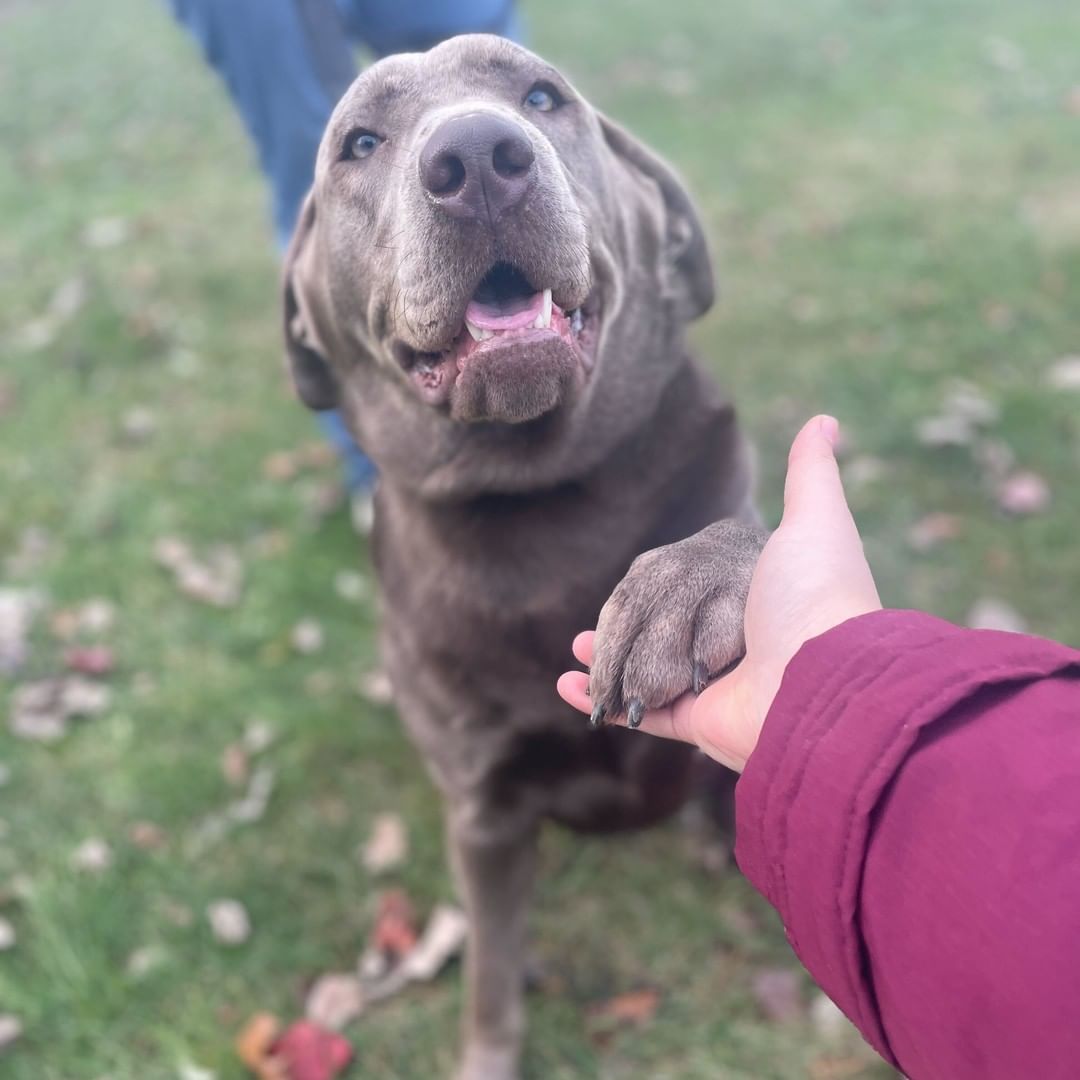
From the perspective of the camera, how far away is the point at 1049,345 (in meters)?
4.05

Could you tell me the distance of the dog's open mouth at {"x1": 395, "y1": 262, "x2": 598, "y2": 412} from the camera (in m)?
1.56

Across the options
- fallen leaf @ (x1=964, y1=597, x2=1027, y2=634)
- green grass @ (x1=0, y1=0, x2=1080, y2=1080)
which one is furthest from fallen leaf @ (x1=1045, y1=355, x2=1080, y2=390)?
fallen leaf @ (x1=964, y1=597, x2=1027, y2=634)

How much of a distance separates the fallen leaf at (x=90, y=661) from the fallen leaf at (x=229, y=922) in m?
1.05

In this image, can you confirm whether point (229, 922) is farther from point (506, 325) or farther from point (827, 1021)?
point (506, 325)

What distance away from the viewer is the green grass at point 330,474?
2.53 metres

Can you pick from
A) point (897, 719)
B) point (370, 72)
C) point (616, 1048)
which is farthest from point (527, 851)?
point (370, 72)

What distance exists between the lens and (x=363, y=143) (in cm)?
186

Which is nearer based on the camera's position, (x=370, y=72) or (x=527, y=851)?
(x=370, y=72)

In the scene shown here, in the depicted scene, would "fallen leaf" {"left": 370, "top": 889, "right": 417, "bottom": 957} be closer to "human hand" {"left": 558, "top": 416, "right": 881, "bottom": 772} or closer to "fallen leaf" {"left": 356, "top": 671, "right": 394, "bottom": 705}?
"fallen leaf" {"left": 356, "top": 671, "right": 394, "bottom": 705}

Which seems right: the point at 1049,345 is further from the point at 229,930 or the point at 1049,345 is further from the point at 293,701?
the point at 229,930

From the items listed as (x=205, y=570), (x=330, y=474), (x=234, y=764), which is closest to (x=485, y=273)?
(x=234, y=764)

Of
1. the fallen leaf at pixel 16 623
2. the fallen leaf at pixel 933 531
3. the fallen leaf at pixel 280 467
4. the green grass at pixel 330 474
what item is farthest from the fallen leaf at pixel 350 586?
the fallen leaf at pixel 933 531

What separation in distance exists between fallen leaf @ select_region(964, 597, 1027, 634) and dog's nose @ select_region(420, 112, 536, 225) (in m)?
2.08

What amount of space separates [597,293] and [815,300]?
3119mm
